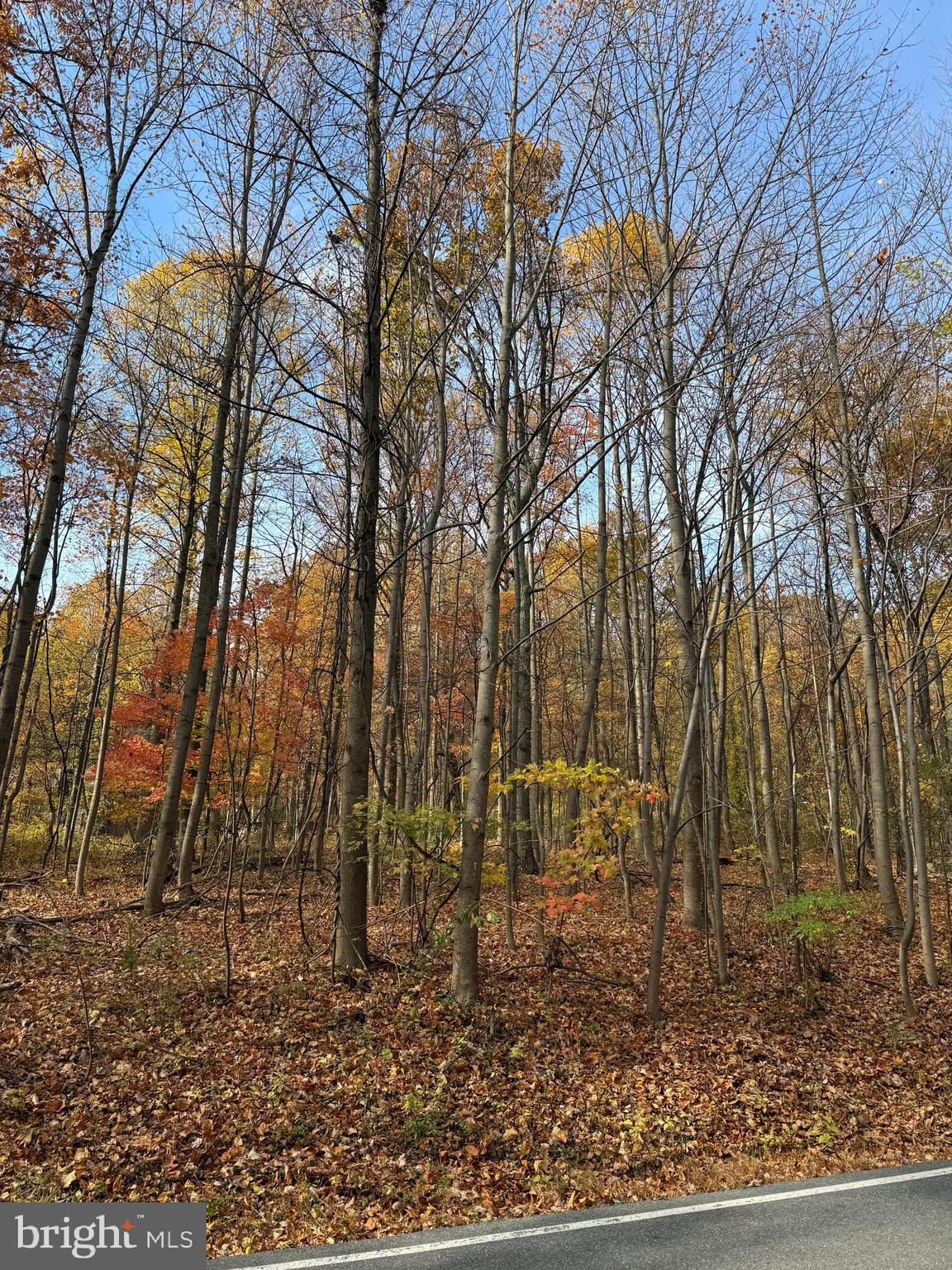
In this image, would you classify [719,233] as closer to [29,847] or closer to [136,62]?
[136,62]

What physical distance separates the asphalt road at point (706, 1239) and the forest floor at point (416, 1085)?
8.2 inches

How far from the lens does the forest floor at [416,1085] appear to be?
4.14 metres

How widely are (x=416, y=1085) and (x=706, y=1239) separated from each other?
2265 mm

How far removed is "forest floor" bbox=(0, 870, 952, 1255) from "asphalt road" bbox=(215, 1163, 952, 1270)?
21 cm

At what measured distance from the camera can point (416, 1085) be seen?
5.12 m

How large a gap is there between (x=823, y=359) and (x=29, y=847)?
1887 centimetres

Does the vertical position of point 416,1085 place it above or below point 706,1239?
above

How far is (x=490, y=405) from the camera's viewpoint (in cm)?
724

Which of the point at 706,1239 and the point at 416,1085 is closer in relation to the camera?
the point at 706,1239

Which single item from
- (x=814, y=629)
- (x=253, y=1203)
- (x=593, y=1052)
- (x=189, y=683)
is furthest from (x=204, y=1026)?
(x=814, y=629)

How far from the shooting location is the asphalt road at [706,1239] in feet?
11.3

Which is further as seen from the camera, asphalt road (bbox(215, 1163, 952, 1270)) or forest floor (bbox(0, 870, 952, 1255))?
forest floor (bbox(0, 870, 952, 1255))

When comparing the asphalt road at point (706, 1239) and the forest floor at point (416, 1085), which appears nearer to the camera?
the asphalt road at point (706, 1239)

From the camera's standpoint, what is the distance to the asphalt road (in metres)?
3.44
